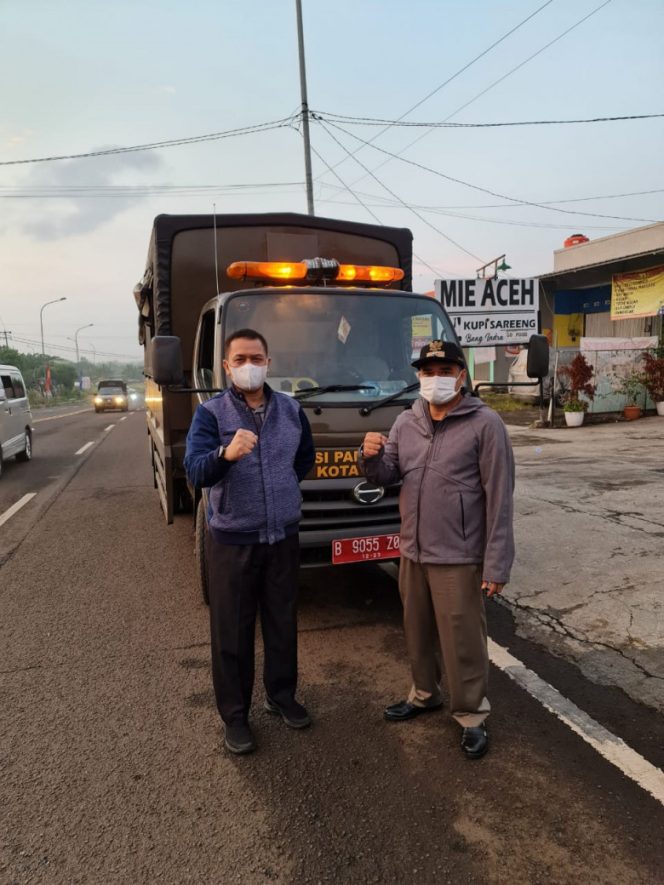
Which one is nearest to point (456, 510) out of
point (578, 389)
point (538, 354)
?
point (538, 354)

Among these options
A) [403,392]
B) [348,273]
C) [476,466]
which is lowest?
[476,466]

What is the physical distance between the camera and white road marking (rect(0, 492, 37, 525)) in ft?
24.7

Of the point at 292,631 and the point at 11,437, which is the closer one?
the point at 292,631

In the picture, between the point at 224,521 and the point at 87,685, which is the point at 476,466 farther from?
the point at 87,685

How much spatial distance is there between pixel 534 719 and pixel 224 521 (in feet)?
5.91

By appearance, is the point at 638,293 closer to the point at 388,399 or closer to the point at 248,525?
the point at 388,399

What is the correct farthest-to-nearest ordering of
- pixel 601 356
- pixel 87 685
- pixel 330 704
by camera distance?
1. pixel 601 356
2. pixel 87 685
3. pixel 330 704

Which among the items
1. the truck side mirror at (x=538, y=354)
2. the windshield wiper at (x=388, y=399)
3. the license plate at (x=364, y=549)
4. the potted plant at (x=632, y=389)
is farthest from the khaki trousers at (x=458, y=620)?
the potted plant at (x=632, y=389)

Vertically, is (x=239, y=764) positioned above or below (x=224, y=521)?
below

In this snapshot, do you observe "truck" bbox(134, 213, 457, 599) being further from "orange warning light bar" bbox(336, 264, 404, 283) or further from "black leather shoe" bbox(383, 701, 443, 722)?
"black leather shoe" bbox(383, 701, 443, 722)

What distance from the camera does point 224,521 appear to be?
2.67 metres

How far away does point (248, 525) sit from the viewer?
2.66 meters

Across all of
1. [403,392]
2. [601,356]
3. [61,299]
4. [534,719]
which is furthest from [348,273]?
[61,299]

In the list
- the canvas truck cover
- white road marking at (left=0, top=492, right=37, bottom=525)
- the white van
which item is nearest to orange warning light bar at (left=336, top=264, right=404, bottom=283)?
the canvas truck cover
